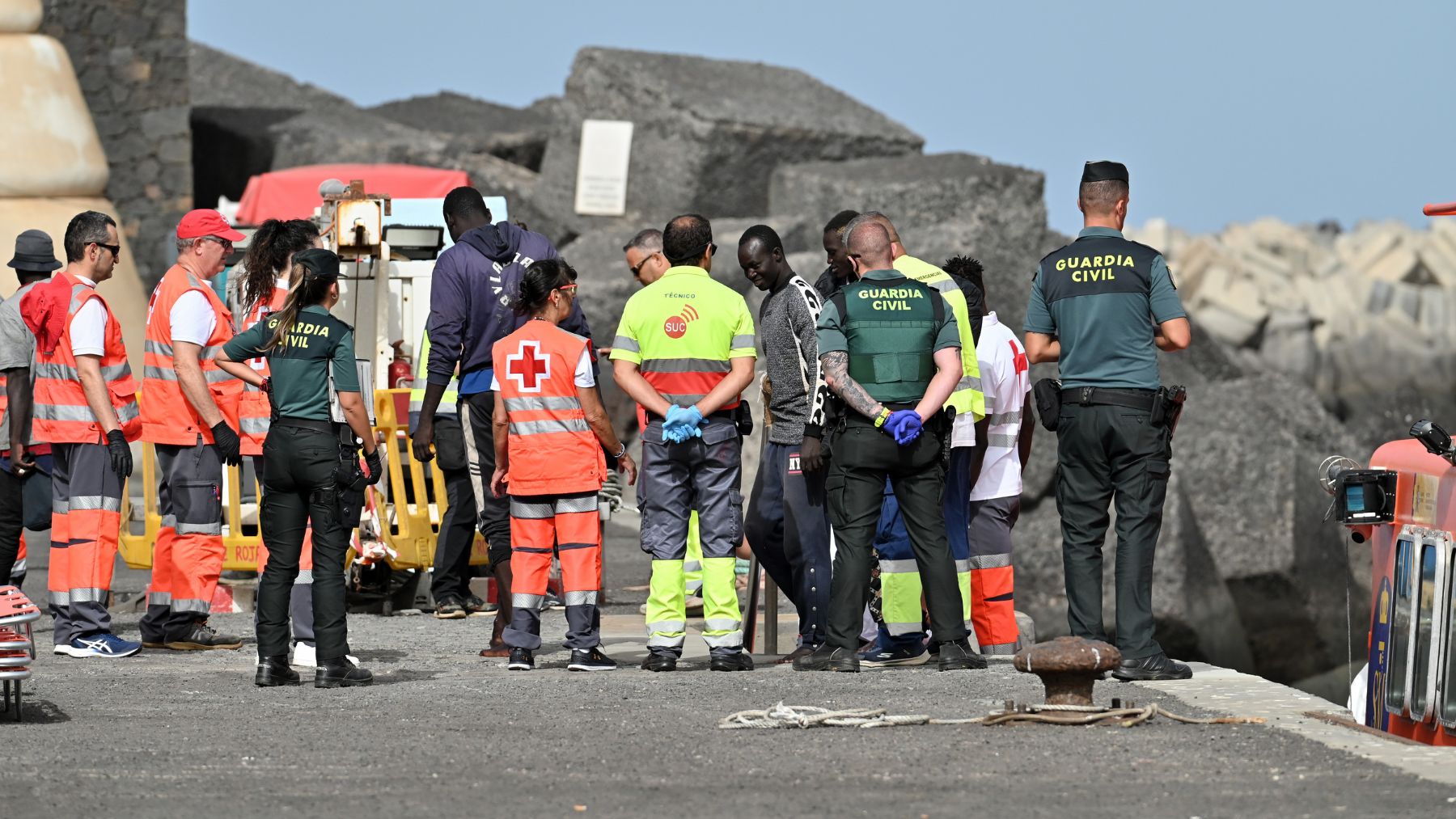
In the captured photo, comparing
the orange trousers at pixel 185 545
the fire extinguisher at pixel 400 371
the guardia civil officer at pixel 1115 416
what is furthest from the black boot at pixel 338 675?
the fire extinguisher at pixel 400 371

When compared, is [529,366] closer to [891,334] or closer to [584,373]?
[584,373]

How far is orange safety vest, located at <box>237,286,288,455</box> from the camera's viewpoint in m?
9.79

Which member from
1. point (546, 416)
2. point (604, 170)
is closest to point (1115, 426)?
point (546, 416)

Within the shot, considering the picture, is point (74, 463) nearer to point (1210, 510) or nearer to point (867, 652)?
point (867, 652)

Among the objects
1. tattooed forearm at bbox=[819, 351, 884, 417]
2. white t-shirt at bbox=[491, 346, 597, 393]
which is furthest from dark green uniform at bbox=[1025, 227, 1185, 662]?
white t-shirt at bbox=[491, 346, 597, 393]

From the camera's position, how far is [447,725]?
7426 mm

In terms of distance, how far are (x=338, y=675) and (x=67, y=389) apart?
2.01 meters

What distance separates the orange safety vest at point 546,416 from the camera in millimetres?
8953

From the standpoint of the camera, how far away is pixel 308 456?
836 centimetres

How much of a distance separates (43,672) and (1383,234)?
147 feet

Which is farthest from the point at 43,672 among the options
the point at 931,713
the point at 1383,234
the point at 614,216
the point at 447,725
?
the point at 1383,234

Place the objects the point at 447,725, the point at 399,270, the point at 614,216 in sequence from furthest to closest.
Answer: the point at 614,216
the point at 399,270
the point at 447,725

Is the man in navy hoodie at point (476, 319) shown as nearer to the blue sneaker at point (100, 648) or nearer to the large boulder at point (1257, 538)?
the blue sneaker at point (100, 648)

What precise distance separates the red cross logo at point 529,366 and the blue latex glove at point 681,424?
554mm
